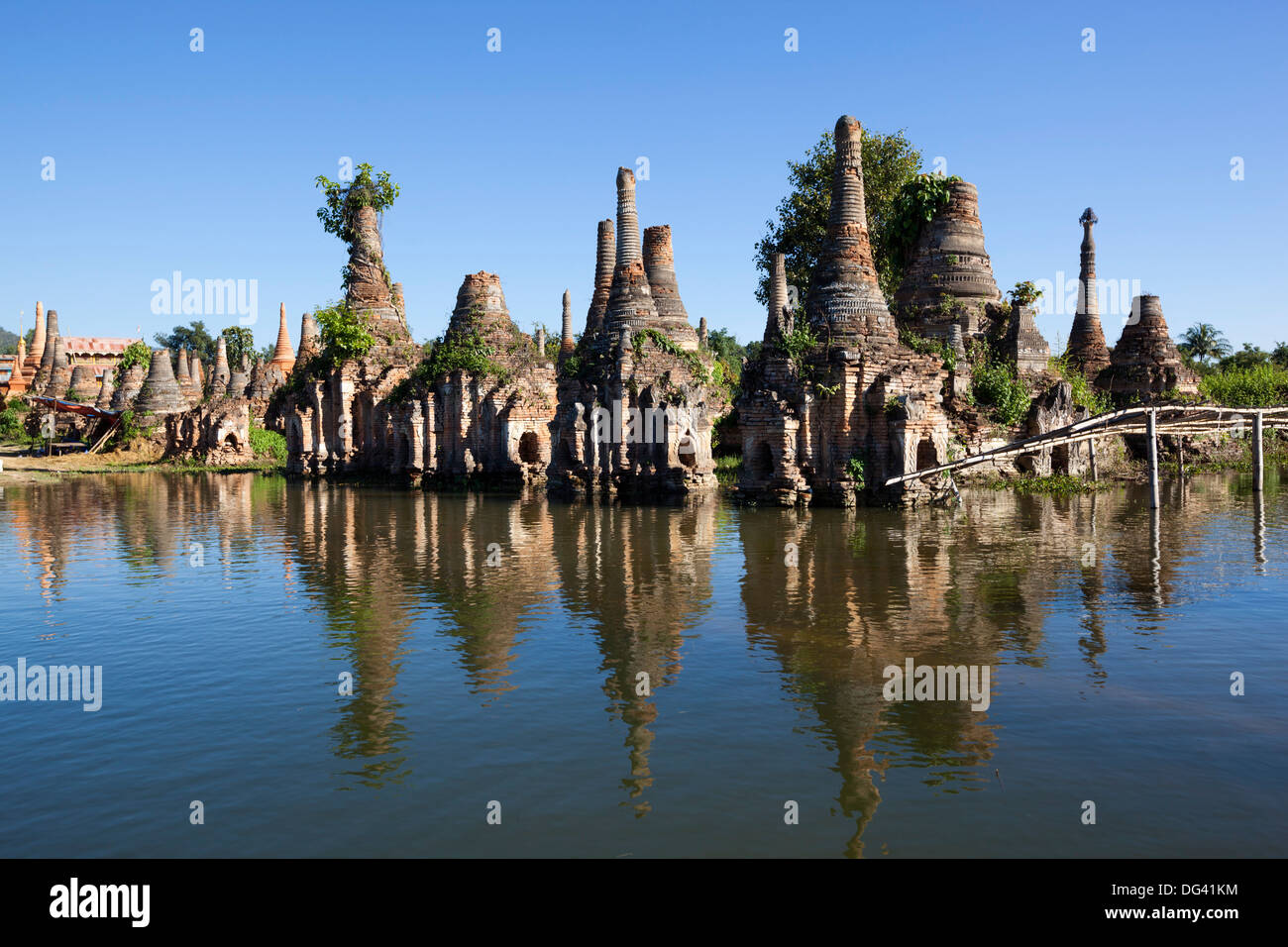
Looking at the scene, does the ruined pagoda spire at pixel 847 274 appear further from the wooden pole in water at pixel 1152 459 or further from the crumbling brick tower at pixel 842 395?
the wooden pole in water at pixel 1152 459

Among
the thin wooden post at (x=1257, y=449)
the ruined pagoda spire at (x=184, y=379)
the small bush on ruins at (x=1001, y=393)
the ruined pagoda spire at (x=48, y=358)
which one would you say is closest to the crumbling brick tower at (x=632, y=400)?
the small bush on ruins at (x=1001, y=393)

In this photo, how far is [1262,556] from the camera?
52.4ft

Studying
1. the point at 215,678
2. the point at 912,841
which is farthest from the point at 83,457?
the point at 912,841

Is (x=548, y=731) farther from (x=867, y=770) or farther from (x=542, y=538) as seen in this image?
(x=542, y=538)

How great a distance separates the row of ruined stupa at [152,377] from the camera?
178 feet

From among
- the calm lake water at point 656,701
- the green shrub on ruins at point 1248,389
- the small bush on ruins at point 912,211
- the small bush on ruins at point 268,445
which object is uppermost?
the small bush on ruins at point 912,211

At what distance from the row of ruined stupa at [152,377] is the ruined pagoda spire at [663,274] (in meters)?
23.9

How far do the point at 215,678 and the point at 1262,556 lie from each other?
51.5 ft

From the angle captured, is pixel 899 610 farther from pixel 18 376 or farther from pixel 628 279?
pixel 18 376

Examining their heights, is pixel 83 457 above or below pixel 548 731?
above

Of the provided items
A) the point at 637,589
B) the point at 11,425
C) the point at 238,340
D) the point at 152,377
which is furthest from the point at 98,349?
the point at 637,589

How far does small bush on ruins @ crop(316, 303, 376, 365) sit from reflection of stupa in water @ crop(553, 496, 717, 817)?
58.1 ft

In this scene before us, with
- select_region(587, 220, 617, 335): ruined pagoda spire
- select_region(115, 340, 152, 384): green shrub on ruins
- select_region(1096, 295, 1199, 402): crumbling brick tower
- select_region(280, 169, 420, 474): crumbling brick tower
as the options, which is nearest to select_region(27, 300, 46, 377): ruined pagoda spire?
select_region(115, 340, 152, 384): green shrub on ruins

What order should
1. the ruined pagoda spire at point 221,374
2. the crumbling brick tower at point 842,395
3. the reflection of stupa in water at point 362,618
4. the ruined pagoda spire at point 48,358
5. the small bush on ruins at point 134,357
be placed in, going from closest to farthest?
the reflection of stupa in water at point 362,618
the crumbling brick tower at point 842,395
the small bush on ruins at point 134,357
the ruined pagoda spire at point 221,374
the ruined pagoda spire at point 48,358
